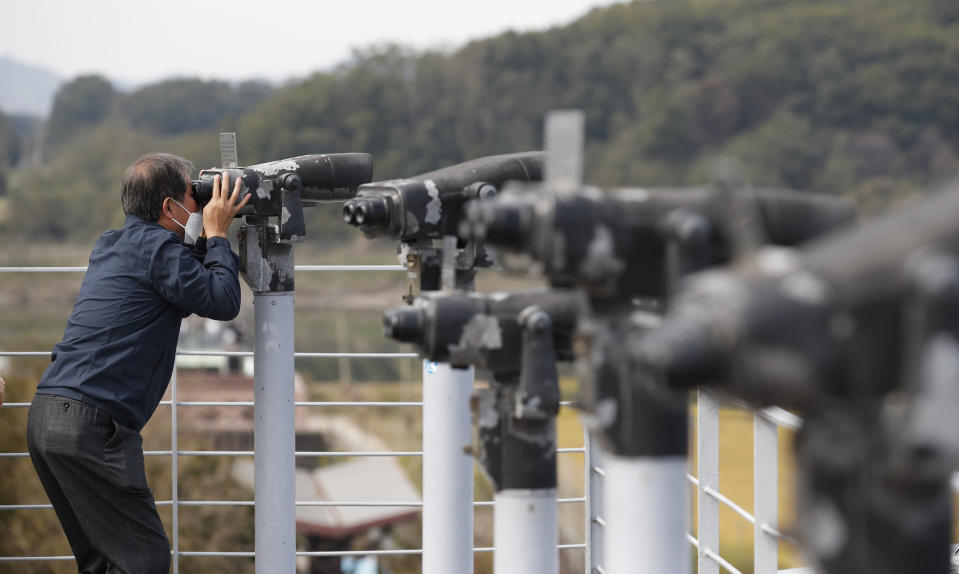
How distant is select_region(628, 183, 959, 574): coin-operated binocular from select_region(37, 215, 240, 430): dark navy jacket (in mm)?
1798

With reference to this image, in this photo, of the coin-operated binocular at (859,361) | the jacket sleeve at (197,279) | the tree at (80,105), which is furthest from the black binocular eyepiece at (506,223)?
the tree at (80,105)

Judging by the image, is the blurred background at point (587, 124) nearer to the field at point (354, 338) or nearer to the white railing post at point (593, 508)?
the field at point (354, 338)

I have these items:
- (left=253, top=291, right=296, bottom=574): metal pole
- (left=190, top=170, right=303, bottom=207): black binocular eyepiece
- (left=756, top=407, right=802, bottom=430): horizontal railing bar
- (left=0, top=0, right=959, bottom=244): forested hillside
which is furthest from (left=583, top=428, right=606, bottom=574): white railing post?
(left=0, top=0, right=959, bottom=244): forested hillside

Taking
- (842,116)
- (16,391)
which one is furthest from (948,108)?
(16,391)

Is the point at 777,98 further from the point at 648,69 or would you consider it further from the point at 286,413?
the point at 286,413

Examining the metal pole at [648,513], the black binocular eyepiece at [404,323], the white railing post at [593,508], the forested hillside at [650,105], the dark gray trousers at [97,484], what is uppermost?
the forested hillside at [650,105]

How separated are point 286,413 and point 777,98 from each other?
3463 cm

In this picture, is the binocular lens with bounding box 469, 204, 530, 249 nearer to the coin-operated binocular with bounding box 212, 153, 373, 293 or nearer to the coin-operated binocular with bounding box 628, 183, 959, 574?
the coin-operated binocular with bounding box 628, 183, 959, 574

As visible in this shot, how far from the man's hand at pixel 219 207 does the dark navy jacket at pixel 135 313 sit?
0.03 meters

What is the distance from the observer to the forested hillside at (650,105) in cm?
3206

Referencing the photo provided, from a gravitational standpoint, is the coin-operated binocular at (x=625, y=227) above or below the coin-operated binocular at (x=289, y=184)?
below

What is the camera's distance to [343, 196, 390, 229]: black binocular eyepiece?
2047 millimetres

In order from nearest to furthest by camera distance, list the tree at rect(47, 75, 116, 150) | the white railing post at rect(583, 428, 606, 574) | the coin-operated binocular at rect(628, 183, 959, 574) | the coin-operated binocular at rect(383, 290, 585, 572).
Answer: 1. the coin-operated binocular at rect(628, 183, 959, 574)
2. the coin-operated binocular at rect(383, 290, 585, 572)
3. the white railing post at rect(583, 428, 606, 574)
4. the tree at rect(47, 75, 116, 150)

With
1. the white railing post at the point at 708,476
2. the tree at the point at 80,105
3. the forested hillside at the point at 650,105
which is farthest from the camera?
the tree at the point at 80,105
